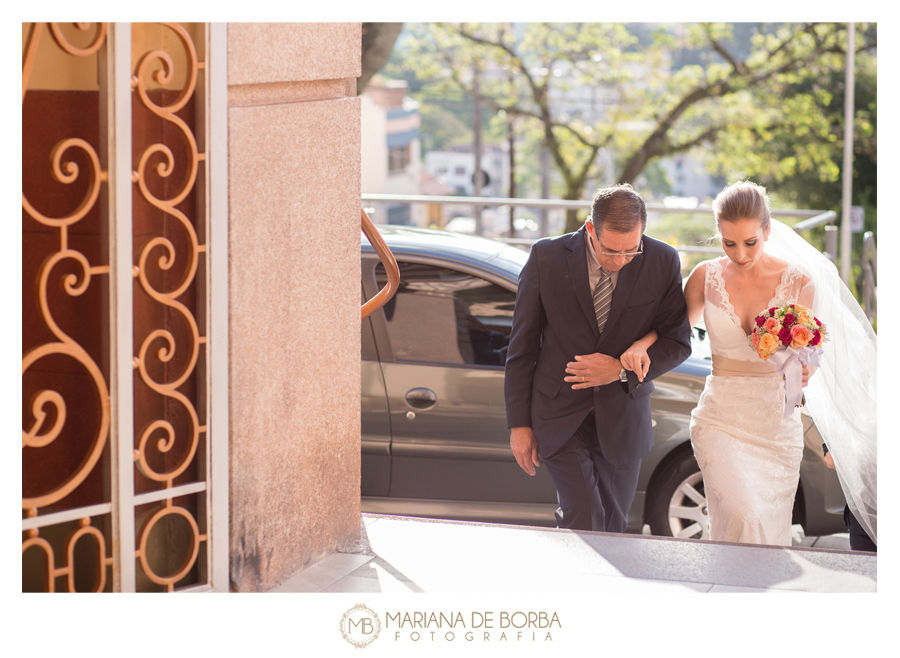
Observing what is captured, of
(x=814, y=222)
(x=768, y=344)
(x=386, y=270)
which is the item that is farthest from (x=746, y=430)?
(x=814, y=222)

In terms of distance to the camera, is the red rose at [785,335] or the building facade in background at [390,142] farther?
the building facade in background at [390,142]

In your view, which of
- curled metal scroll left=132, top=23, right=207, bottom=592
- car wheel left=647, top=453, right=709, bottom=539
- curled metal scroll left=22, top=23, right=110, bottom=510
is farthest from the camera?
car wheel left=647, top=453, right=709, bottom=539

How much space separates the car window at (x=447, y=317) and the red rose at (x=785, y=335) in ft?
5.96

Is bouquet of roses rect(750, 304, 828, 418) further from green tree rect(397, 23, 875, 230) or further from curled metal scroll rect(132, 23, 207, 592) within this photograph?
green tree rect(397, 23, 875, 230)

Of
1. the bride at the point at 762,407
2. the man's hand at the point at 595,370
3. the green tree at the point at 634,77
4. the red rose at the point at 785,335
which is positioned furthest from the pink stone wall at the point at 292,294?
the green tree at the point at 634,77

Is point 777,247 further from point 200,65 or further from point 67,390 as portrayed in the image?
point 67,390

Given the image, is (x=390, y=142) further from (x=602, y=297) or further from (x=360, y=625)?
(x=360, y=625)

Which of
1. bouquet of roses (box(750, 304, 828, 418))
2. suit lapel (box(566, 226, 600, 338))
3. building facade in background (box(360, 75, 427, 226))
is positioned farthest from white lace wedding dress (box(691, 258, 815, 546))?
building facade in background (box(360, 75, 427, 226))

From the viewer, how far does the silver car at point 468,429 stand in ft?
18.6

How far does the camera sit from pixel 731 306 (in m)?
4.65

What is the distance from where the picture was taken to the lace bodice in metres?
4.64

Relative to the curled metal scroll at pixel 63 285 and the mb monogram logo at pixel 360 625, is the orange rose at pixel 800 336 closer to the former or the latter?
the mb monogram logo at pixel 360 625

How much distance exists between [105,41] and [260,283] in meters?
0.94
